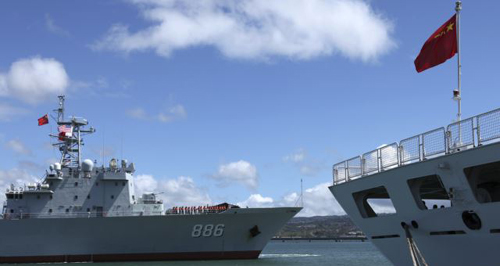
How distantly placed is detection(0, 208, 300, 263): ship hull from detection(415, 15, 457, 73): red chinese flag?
26.4m

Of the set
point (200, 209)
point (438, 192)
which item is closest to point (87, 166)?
point (200, 209)

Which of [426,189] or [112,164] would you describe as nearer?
[426,189]

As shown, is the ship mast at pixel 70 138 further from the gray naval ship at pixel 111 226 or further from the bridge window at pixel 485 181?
the bridge window at pixel 485 181

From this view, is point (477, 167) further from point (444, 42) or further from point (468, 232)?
point (444, 42)

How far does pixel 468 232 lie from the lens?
1274 centimetres

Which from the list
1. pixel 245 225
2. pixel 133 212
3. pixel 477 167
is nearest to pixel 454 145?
pixel 477 167

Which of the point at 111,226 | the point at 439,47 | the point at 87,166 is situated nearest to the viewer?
the point at 439,47

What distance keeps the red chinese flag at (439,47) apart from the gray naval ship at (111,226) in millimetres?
26431

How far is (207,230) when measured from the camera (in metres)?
41.2

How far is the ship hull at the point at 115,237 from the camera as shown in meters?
40.7

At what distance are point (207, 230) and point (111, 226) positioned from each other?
23.1ft

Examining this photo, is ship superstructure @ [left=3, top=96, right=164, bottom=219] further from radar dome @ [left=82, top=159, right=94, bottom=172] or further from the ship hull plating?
the ship hull plating

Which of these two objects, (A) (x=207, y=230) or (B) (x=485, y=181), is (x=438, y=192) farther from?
(A) (x=207, y=230)

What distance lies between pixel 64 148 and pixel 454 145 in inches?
1527
